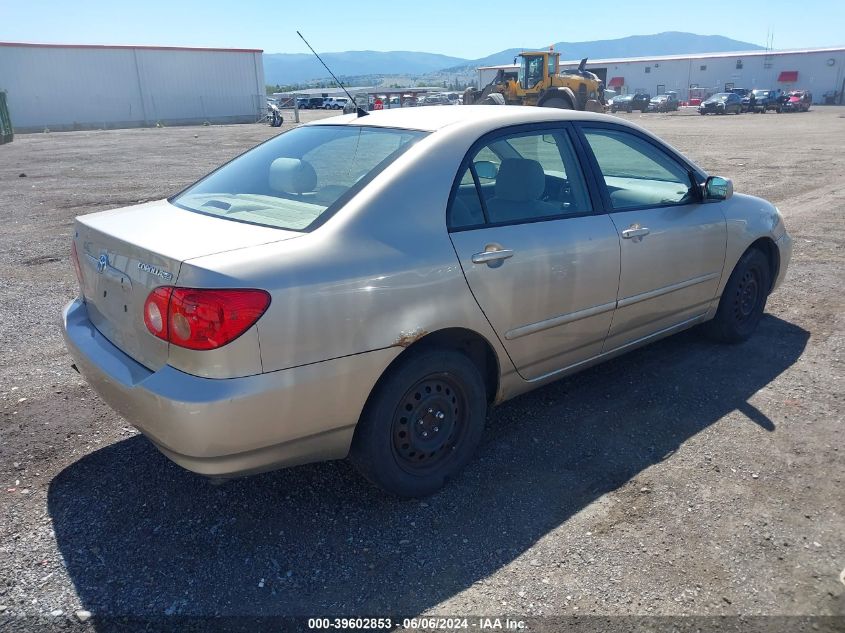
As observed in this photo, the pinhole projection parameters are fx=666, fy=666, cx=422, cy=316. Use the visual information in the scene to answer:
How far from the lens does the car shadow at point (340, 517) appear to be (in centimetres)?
258

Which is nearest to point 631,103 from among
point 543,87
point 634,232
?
point 543,87

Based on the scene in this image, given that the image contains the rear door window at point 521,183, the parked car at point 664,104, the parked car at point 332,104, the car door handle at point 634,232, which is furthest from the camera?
the parked car at point 332,104

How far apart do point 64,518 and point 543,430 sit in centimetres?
244

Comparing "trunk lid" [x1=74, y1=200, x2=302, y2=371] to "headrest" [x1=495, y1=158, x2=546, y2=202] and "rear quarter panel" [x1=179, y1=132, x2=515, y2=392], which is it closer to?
"rear quarter panel" [x1=179, y1=132, x2=515, y2=392]

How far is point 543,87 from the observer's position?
31.8 m

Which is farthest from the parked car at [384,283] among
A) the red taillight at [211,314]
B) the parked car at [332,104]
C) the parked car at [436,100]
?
the parked car at [332,104]

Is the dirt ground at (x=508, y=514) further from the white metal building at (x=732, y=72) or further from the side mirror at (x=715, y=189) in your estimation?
the white metal building at (x=732, y=72)

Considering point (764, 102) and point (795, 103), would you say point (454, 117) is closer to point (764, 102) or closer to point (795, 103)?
point (764, 102)

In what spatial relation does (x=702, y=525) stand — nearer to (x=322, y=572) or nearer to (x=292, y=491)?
(x=322, y=572)

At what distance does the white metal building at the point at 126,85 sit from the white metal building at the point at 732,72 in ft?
73.5

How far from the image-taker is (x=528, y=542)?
112 inches

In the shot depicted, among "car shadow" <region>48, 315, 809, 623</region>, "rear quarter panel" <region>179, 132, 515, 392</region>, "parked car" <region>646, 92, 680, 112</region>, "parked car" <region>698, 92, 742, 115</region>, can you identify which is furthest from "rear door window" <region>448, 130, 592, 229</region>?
"parked car" <region>646, 92, 680, 112</region>

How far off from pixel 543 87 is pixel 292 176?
101ft

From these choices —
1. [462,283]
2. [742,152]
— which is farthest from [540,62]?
[462,283]
